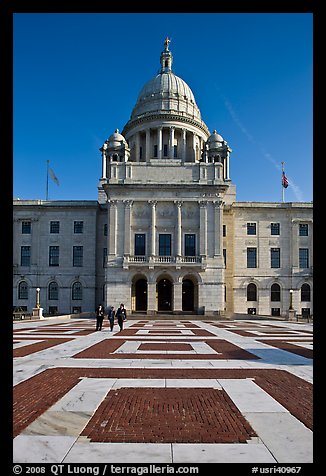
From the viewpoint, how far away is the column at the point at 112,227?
1967 inches

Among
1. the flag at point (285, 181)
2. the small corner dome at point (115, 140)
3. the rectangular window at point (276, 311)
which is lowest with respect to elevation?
the rectangular window at point (276, 311)

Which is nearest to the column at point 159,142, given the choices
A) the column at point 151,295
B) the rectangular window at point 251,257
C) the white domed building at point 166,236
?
the white domed building at point 166,236

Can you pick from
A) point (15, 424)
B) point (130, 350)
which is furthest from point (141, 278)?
point (15, 424)

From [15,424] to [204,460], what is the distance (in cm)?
367

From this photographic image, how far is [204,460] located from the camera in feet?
18.5

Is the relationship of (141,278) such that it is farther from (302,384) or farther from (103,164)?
(302,384)

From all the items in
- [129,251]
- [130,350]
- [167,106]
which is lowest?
[130,350]

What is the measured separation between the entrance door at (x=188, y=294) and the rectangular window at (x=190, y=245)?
4.57 metres

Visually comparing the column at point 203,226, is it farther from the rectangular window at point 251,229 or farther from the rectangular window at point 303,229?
the rectangular window at point 303,229

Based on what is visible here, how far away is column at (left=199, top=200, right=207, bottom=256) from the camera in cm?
5002

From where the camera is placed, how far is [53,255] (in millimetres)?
58688

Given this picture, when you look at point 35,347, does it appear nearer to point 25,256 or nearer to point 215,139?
point 25,256

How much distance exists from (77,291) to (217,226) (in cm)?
2337

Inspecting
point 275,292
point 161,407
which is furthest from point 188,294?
point 161,407
